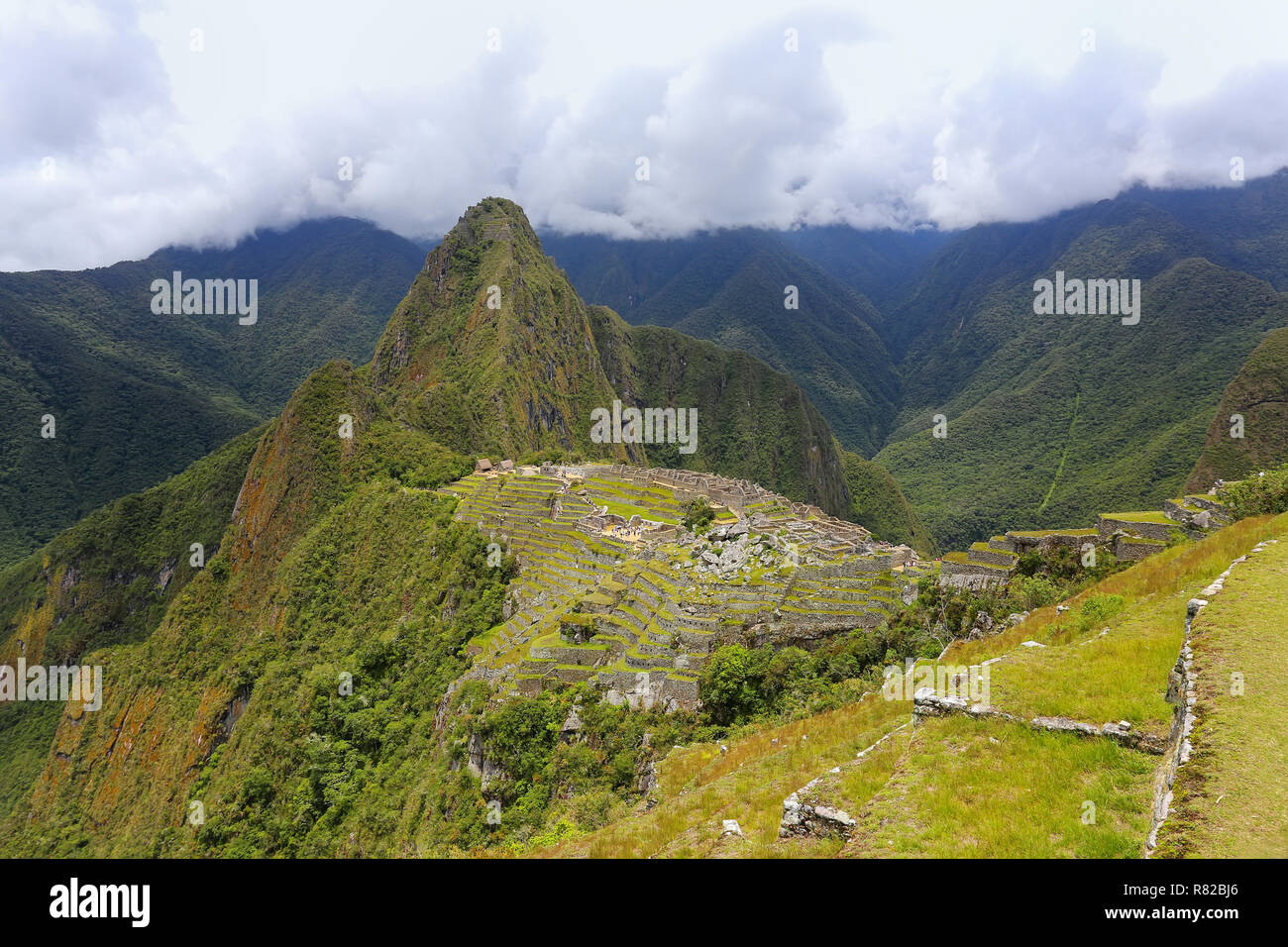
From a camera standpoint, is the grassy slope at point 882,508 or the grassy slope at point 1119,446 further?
the grassy slope at point 882,508

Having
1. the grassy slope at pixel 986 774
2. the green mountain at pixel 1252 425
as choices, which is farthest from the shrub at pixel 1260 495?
the green mountain at pixel 1252 425

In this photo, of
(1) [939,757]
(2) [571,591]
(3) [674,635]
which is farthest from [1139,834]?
(2) [571,591]

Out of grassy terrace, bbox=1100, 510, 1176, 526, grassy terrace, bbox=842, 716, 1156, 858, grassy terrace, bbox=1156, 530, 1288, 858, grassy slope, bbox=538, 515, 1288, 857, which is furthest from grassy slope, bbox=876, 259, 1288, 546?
grassy terrace, bbox=842, 716, 1156, 858

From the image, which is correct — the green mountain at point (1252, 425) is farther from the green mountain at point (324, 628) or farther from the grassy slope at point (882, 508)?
the green mountain at point (324, 628)

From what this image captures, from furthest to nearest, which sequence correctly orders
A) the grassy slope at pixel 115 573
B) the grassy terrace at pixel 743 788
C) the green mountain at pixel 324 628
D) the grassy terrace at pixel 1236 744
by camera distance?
the grassy slope at pixel 115 573 < the green mountain at pixel 324 628 < the grassy terrace at pixel 743 788 < the grassy terrace at pixel 1236 744

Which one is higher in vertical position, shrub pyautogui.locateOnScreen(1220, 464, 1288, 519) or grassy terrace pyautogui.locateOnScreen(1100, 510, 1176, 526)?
shrub pyautogui.locateOnScreen(1220, 464, 1288, 519)

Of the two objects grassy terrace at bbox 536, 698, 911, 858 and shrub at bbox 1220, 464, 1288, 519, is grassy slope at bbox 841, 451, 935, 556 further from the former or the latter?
grassy terrace at bbox 536, 698, 911, 858

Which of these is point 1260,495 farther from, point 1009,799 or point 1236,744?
point 1009,799

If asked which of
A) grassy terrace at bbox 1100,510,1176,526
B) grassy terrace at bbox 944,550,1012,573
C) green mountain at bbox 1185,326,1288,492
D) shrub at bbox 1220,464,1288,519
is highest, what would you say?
green mountain at bbox 1185,326,1288,492
